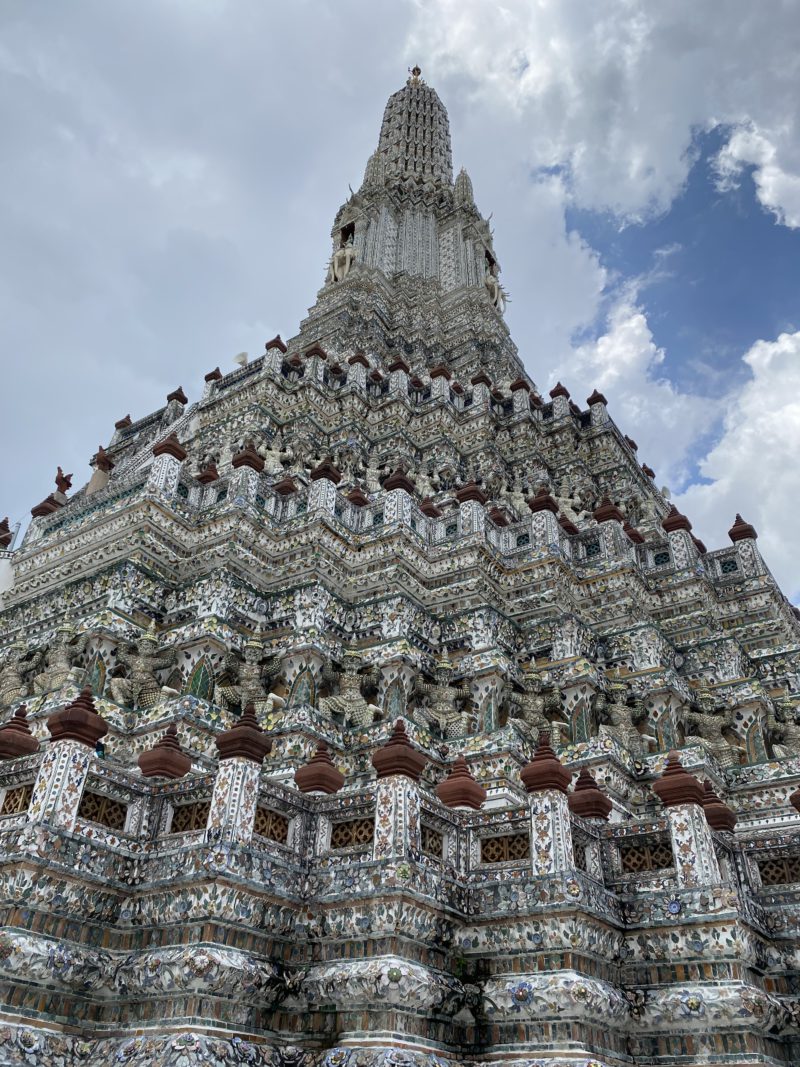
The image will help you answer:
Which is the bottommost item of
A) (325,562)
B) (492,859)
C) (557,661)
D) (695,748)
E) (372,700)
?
(492,859)

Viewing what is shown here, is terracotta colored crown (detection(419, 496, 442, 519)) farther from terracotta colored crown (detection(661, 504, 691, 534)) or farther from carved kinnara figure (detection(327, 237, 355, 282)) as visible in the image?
carved kinnara figure (detection(327, 237, 355, 282))

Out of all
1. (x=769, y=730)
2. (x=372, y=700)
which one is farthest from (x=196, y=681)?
(x=769, y=730)

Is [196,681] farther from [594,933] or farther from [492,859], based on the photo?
[594,933]

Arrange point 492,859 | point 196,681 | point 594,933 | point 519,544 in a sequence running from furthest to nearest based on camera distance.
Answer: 1. point 519,544
2. point 196,681
3. point 492,859
4. point 594,933

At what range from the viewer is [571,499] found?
23516mm

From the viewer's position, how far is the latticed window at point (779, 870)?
934 centimetres

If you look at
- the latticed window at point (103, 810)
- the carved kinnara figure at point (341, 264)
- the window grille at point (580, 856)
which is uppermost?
the carved kinnara figure at point (341, 264)

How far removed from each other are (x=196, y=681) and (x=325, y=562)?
11.9ft

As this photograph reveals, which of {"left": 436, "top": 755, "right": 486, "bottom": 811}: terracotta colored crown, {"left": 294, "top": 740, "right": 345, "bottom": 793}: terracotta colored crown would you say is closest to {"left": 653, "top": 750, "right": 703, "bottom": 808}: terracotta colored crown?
{"left": 436, "top": 755, "right": 486, "bottom": 811}: terracotta colored crown

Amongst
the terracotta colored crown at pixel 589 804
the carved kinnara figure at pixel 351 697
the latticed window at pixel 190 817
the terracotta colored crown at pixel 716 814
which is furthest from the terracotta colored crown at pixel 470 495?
the latticed window at pixel 190 817

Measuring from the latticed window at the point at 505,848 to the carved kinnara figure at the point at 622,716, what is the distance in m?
5.14

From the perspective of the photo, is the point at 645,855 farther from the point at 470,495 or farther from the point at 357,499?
the point at 357,499

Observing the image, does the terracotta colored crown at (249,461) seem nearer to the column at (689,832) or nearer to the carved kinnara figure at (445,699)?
the carved kinnara figure at (445,699)

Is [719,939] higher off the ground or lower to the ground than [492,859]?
lower
